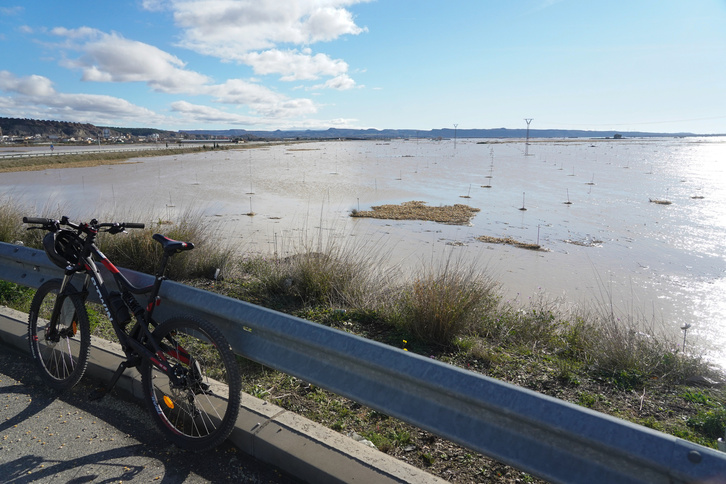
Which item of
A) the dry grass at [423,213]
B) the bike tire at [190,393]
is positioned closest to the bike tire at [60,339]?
the bike tire at [190,393]

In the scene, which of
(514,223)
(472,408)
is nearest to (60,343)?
(472,408)

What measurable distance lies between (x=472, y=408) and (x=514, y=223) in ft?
50.5

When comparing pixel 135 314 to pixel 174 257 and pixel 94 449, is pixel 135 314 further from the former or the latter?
pixel 174 257

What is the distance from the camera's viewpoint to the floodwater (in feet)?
31.7

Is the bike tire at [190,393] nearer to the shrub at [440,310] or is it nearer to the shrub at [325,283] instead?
the shrub at [440,310]

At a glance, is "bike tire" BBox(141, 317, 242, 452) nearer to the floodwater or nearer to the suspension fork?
the suspension fork

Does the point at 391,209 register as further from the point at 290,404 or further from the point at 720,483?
the point at 720,483

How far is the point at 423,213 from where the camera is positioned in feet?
60.3

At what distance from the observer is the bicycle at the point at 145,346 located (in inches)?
125

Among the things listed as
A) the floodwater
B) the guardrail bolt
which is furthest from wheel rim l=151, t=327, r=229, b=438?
the floodwater

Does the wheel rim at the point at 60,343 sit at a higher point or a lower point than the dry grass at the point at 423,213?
higher

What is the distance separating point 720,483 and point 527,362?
10.4 feet

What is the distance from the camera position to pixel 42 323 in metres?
4.29

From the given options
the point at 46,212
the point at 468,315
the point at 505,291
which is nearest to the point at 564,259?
the point at 505,291
